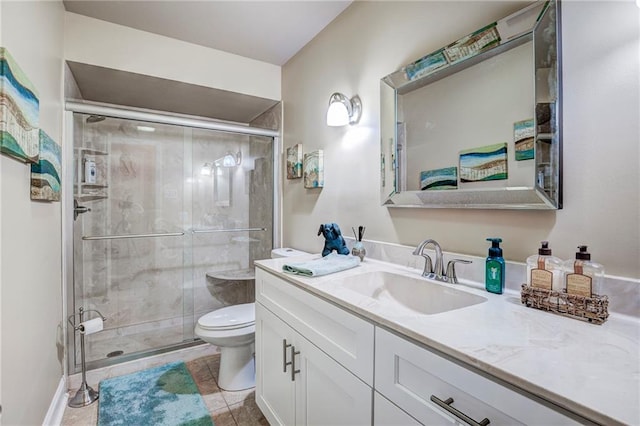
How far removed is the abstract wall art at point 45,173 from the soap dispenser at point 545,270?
1.89 m

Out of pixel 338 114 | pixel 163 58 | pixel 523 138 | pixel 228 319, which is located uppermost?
pixel 163 58

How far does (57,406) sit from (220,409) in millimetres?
873

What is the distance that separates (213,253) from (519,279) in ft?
7.99

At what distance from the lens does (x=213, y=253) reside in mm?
2863

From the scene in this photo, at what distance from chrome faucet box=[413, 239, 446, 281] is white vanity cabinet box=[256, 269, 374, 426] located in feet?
1.43

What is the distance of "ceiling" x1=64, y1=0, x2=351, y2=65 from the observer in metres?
1.90

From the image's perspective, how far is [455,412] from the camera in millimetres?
671

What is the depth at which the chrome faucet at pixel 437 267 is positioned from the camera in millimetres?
1230

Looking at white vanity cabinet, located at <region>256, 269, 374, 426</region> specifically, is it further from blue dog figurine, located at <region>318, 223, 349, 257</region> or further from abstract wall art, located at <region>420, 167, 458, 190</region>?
abstract wall art, located at <region>420, 167, 458, 190</region>

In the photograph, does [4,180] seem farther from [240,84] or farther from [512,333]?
[240,84]

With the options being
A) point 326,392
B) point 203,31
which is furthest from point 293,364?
point 203,31

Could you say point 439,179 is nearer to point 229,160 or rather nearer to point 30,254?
point 30,254

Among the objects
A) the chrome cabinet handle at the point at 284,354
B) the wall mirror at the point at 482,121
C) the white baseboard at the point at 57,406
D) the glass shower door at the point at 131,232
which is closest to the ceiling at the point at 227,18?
the glass shower door at the point at 131,232

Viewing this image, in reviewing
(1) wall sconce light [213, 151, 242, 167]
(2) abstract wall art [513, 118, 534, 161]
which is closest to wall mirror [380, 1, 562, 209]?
(2) abstract wall art [513, 118, 534, 161]
